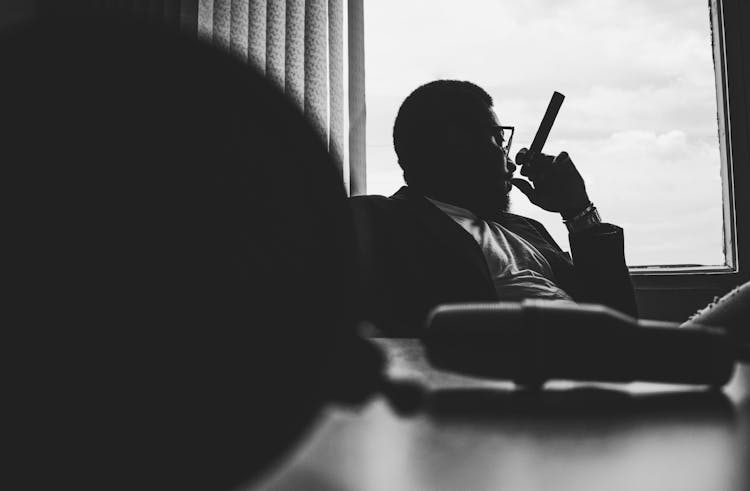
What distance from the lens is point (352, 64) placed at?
2223 mm

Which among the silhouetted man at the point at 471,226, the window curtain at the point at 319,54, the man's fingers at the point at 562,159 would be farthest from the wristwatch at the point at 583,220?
the window curtain at the point at 319,54

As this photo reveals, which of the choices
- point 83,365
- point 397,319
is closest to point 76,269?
point 83,365

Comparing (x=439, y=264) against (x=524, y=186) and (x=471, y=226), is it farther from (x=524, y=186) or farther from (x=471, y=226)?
(x=524, y=186)

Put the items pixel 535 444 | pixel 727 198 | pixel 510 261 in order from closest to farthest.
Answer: pixel 535 444, pixel 510 261, pixel 727 198

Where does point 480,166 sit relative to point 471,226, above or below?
above

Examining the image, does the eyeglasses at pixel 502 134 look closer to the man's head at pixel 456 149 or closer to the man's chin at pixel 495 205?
the man's head at pixel 456 149

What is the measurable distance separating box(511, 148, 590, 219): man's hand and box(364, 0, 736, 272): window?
1.10 feet

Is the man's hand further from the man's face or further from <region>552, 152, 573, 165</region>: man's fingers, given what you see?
the man's face

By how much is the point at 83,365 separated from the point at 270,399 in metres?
0.05

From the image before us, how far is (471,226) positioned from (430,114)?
0.32m

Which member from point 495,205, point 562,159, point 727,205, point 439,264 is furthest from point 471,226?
point 727,205

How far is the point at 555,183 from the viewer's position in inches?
59.2

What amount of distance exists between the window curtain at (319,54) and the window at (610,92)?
0.29 ft

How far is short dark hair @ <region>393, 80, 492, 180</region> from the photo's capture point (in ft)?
4.80
